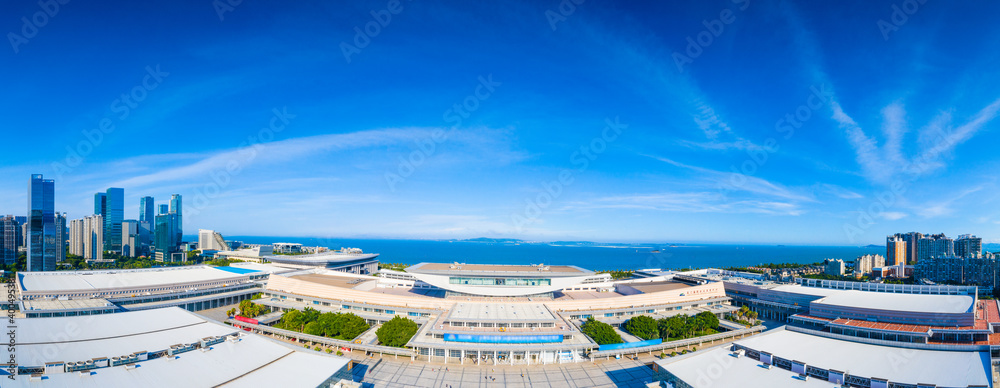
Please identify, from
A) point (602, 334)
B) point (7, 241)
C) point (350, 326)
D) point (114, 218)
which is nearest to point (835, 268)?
point (602, 334)

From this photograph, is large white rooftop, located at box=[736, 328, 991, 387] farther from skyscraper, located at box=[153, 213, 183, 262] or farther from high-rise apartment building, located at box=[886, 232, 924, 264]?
skyscraper, located at box=[153, 213, 183, 262]

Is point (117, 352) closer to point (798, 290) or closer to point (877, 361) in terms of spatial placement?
point (877, 361)

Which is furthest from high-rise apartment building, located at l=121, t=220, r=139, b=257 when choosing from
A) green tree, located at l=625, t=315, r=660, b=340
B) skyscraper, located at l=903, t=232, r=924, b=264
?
skyscraper, located at l=903, t=232, r=924, b=264

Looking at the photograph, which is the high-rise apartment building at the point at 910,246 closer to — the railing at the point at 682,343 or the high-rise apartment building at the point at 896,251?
the high-rise apartment building at the point at 896,251

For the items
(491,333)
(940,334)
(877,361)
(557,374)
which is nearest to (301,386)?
(491,333)

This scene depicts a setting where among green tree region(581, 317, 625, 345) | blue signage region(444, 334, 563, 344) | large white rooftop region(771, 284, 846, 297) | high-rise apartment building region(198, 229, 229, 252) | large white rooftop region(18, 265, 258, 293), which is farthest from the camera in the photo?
high-rise apartment building region(198, 229, 229, 252)
